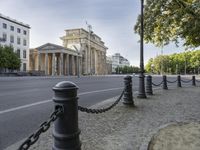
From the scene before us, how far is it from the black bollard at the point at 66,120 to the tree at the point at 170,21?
9298 mm

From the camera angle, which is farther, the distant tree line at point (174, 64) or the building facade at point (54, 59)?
the distant tree line at point (174, 64)

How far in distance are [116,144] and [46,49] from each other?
78.1 metres

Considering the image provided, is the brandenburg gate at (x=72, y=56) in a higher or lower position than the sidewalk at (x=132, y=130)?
higher

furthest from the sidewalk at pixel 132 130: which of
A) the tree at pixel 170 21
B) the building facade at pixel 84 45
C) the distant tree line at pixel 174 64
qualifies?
the distant tree line at pixel 174 64

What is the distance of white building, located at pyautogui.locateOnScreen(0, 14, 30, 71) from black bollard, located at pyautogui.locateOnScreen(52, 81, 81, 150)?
65.9 metres

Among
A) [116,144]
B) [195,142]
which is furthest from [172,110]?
Result: [116,144]

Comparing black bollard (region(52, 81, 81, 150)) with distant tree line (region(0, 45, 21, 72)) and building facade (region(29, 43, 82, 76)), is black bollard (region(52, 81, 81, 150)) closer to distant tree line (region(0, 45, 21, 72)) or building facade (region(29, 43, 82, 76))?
distant tree line (region(0, 45, 21, 72))

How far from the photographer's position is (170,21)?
1370 centimetres

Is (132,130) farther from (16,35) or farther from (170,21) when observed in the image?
(16,35)

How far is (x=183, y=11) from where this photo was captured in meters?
12.7

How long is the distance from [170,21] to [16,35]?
213ft

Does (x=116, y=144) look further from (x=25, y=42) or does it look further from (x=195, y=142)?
(x=25, y=42)

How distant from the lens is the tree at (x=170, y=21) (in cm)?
1226

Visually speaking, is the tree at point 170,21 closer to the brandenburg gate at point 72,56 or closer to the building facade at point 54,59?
the brandenburg gate at point 72,56
